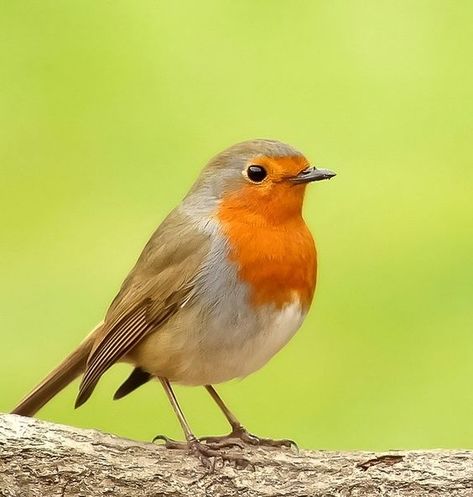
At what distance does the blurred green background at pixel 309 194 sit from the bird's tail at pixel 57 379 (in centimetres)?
62

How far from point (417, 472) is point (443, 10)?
1.89 metres

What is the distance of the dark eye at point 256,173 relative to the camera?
2.56 m

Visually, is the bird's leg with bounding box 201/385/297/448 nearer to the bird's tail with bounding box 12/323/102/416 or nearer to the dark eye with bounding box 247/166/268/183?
the bird's tail with bounding box 12/323/102/416

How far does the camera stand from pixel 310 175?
251 cm

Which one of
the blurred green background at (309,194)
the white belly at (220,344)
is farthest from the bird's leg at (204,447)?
the blurred green background at (309,194)

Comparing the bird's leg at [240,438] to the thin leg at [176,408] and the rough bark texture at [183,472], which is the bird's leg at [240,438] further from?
the rough bark texture at [183,472]

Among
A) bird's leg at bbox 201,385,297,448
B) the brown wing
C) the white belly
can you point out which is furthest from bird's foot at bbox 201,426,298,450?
the brown wing

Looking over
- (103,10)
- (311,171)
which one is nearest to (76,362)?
(311,171)

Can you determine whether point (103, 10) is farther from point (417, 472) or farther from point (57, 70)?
point (417, 472)

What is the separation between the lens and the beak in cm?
248

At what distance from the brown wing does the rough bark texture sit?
0.55ft

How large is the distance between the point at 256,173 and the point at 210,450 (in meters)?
0.61

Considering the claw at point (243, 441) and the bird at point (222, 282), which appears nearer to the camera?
the bird at point (222, 282)

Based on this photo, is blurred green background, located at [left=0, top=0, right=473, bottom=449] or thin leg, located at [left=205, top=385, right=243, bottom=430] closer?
thin leg, located at [left=205, top=385, right=243, bottom=430]
